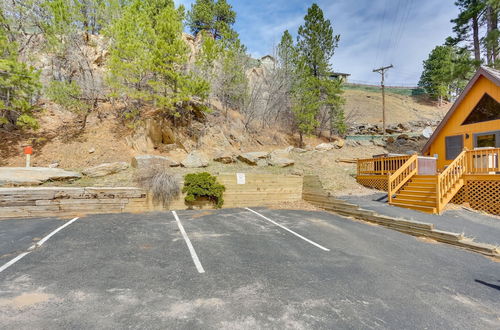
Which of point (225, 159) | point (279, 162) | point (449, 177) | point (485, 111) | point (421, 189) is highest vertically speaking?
point (485, 111)

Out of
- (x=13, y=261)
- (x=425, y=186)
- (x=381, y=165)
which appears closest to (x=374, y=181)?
(x=381, y=165)

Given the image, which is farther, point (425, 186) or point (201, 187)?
point (425, 186)

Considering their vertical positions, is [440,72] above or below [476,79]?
above

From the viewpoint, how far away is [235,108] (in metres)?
22.8

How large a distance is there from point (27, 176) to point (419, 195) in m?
16.6

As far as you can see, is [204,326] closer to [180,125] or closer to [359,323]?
[359,323]

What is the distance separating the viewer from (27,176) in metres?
8.87

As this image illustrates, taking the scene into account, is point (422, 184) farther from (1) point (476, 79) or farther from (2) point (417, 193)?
(1) point (476, 79)

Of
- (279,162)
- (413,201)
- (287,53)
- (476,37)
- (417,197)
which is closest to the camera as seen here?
(413,201)

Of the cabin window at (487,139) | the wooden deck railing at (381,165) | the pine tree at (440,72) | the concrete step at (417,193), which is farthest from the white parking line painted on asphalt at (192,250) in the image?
the pine tree at (440,72)

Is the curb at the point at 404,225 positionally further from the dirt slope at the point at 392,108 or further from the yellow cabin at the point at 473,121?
the dirt slope at the point at 392,108

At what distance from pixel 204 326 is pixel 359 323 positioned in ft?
6.31

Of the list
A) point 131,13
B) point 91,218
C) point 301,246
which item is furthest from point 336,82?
point 91,218

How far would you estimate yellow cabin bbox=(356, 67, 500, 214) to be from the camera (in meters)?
9.66
